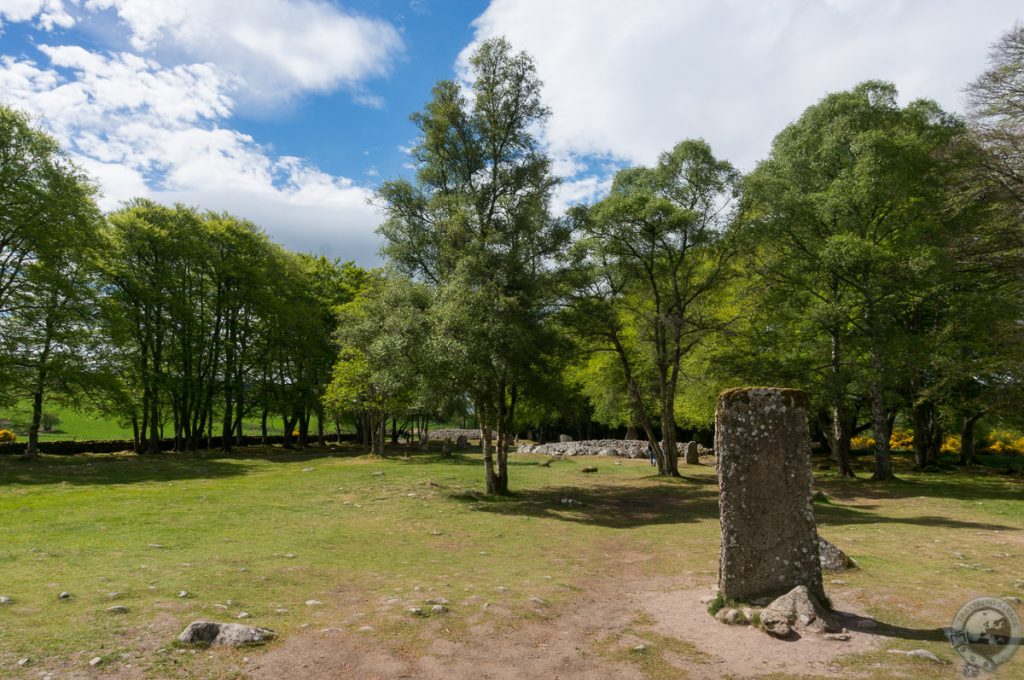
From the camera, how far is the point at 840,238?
23516mm

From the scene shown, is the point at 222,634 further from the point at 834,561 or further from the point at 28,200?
the point at 28,200

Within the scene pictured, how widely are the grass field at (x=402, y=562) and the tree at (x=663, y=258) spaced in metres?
7.79

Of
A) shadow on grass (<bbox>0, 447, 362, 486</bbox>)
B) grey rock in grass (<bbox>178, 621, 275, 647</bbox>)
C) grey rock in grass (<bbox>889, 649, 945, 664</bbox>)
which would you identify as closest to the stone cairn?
shadow on grass (<bbox>0, 447, 362, 486</bbox>)

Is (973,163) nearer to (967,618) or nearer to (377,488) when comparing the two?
(967,618)

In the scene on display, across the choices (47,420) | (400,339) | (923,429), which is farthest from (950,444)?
(47,420)

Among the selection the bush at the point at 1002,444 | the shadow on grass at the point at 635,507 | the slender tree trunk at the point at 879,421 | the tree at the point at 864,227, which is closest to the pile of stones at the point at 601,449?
the tree at the point at 864,227

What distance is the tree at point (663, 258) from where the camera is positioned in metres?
26.4

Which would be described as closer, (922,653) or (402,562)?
(922,653)

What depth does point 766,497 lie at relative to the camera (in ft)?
28.2

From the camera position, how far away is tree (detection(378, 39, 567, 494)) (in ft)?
64.9

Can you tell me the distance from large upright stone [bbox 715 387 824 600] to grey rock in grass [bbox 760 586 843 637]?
1.59 feet

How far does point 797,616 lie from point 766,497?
1.65 metres

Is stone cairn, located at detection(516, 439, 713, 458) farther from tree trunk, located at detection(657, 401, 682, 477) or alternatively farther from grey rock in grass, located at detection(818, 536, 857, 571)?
grey rock in grass, located at detection(818, 536, 857, 571)

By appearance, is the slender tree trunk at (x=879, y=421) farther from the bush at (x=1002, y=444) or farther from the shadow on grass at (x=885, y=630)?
the bush at (x=1002, y=444)
